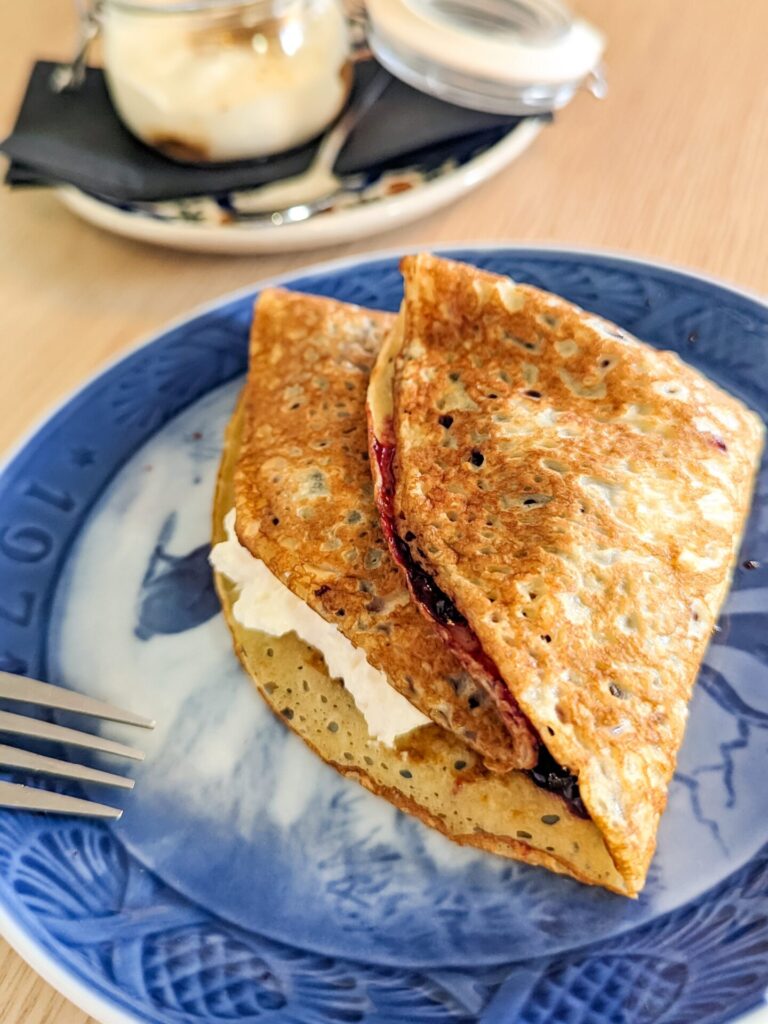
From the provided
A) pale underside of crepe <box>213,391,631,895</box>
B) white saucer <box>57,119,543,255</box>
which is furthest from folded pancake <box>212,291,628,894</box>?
white saucer <box>57,119,543,255</box>

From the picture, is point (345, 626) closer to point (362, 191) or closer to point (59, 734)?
point (59, 734)

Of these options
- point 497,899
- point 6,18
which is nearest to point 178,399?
point 497,899

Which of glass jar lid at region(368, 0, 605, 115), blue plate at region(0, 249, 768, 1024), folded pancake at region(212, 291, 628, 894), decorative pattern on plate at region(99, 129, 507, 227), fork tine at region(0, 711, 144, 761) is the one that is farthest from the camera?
decorative pattern on plate at region(99, 129, 507, 227)

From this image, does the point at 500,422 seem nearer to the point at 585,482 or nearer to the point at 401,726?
the point at 585,482

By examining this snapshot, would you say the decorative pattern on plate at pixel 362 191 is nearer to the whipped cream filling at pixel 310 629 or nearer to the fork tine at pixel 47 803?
the whipped cream filling at pixel 310 629

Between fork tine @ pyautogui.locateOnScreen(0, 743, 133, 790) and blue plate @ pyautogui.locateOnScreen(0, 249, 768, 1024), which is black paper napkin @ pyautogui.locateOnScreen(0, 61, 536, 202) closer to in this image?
blue plate @ pyautogui.locateOnScreen(0, 249, 768, 1024)
